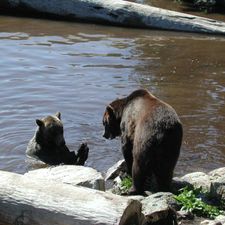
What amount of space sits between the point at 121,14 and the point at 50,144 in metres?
9.08

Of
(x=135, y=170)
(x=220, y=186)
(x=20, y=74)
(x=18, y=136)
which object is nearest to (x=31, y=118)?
(x=18, y=136)

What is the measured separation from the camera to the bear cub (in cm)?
885

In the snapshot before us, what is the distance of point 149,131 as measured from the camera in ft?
23.1

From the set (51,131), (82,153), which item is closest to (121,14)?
(51,131)

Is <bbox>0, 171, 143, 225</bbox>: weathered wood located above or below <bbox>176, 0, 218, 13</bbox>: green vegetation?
below

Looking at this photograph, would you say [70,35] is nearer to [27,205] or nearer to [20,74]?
[20,74]

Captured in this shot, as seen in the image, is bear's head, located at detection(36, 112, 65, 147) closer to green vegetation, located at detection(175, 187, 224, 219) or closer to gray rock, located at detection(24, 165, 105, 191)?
gray rock, located at detection(24, 165, 105, 191)

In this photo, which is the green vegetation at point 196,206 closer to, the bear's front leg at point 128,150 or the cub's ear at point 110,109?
the bear's front leg at point 128,150

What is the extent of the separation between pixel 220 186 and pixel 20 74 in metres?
6.71

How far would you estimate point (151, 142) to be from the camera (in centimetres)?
701

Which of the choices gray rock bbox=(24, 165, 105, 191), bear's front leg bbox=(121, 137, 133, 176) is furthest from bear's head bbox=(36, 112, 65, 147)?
bear's front leg bbox=(121, 137, 133, 176)

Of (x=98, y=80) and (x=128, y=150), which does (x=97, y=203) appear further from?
(x=98, y=80)

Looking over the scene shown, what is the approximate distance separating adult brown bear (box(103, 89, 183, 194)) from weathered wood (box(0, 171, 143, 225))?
1324mm

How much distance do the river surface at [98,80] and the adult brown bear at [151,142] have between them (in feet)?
4.20
